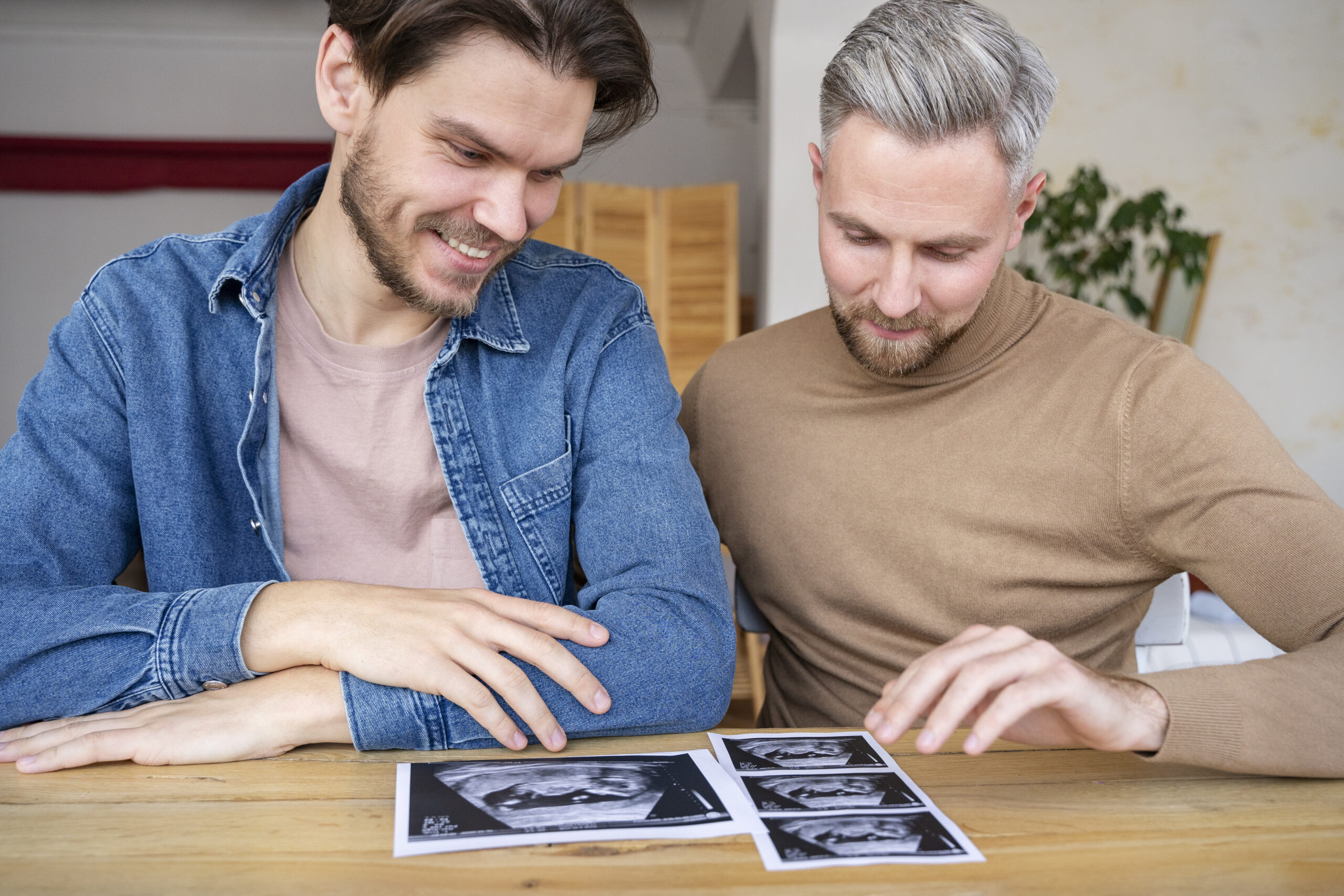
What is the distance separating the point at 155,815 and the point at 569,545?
60cm

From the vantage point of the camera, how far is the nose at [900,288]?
1.26 meters

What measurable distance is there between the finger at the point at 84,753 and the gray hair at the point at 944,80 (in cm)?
103

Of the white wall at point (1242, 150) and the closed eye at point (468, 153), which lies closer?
the closed eye at point (468, 153)

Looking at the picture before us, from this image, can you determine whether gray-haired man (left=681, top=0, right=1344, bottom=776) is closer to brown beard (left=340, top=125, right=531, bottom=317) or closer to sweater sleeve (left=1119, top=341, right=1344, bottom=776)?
sweater sleeve (left=1119, top=341, right=1344, bottom=776)

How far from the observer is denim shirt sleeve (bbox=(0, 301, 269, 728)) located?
3.11ft

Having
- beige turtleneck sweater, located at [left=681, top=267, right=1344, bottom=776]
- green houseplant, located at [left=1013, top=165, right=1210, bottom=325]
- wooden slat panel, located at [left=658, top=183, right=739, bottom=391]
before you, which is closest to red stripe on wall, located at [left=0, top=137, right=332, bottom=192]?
wooden slat panel, located at [left=658, top=183, right=739, bottom=391]

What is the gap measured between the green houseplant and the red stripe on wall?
13.0ft

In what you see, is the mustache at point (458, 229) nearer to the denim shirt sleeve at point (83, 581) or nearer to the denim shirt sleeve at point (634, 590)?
the denim shirt sleeve at point (634, 590)

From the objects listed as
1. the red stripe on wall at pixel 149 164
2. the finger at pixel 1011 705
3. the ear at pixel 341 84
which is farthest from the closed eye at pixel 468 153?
the red stripe on wall at pixel 149 164

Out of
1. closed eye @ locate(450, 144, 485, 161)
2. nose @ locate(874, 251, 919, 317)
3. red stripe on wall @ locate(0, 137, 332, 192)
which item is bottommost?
nose @ locate(874, 251, 919, 317)

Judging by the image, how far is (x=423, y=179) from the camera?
1.14m

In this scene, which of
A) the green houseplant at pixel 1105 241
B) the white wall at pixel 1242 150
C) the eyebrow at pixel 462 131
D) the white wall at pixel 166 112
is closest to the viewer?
the eyebrow at pixel 462 131

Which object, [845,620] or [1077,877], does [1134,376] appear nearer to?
→ [845,620]

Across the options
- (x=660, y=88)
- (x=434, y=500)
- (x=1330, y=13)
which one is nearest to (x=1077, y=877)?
(x=434, y=500)
